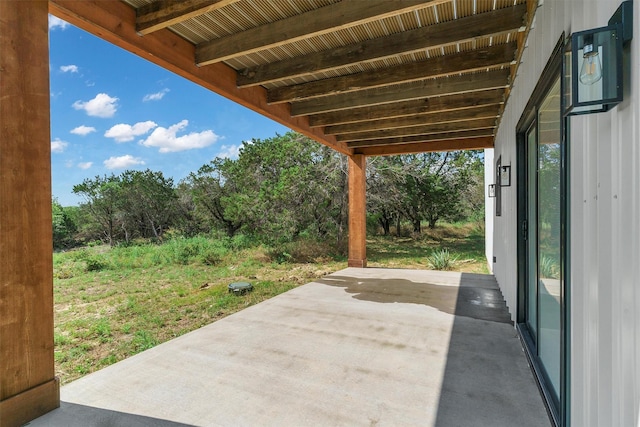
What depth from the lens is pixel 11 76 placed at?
1.83 metres

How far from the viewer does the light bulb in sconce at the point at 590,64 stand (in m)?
0.96

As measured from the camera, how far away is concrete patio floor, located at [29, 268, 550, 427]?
6.40ft

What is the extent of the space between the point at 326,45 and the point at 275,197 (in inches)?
285

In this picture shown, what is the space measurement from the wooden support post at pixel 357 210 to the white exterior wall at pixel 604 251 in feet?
18.9

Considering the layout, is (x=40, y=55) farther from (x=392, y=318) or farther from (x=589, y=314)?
(x=392, y=318)

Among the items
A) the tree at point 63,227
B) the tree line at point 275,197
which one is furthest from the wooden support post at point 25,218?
the tree at point 63,227

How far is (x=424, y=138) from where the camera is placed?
21.4 ft

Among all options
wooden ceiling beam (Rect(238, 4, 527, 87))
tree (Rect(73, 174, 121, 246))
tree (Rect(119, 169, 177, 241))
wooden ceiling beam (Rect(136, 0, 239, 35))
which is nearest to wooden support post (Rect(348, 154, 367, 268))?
wooden ceiling beam (Rect(238, 4, 527, 87))

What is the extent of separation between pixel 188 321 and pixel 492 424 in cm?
423

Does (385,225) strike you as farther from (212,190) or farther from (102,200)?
(102,200)

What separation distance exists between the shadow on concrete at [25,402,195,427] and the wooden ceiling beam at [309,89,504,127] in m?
4.43

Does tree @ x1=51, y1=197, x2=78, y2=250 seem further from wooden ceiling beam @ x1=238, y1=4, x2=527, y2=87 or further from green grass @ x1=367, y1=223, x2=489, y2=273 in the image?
wooden ceiling beam @ x1=238, y1=4, x2=527, y2=87

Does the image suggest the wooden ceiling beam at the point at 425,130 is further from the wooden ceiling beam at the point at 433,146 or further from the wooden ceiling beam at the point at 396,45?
the wooden ceiling beam at the point at 396,45

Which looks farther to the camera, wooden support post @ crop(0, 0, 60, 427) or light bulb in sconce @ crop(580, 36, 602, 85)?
wooden support post @ crop(0, 0, 60, 427)
